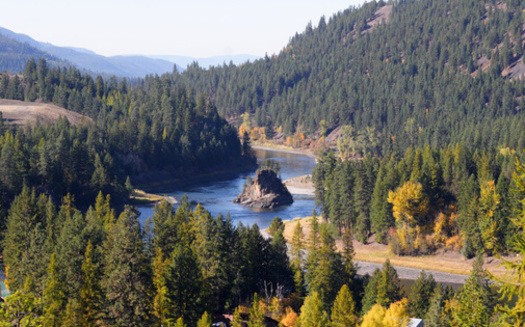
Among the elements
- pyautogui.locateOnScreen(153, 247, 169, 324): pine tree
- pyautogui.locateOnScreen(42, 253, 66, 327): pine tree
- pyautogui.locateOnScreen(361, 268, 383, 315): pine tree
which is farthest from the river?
pyautogui.locateOnScreen(42, 253, 66, 327): pine tree

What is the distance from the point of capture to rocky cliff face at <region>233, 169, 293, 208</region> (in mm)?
152625

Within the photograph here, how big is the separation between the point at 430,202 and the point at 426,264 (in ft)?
47.3

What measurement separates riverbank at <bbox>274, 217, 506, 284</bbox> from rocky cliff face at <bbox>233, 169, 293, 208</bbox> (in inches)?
1820

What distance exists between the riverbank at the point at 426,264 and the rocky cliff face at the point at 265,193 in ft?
152

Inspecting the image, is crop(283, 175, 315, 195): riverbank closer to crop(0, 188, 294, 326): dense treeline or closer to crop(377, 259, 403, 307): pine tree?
crop(0, 188, 294, 326): dense treeline

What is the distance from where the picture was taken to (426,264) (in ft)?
326

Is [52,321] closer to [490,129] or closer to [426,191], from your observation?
[426,191]

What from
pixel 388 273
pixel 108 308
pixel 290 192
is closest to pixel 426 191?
pixel 388 273

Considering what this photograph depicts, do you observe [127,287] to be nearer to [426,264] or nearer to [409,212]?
[426,264]

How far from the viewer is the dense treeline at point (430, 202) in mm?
99875

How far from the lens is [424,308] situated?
210 ft

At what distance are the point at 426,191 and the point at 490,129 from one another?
87.4 metres

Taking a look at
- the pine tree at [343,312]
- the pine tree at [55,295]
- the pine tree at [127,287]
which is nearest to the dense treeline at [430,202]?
the pine tree at [343,312]

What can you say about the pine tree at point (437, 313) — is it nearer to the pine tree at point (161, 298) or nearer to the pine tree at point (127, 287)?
the pine tree at point (161, 298)
